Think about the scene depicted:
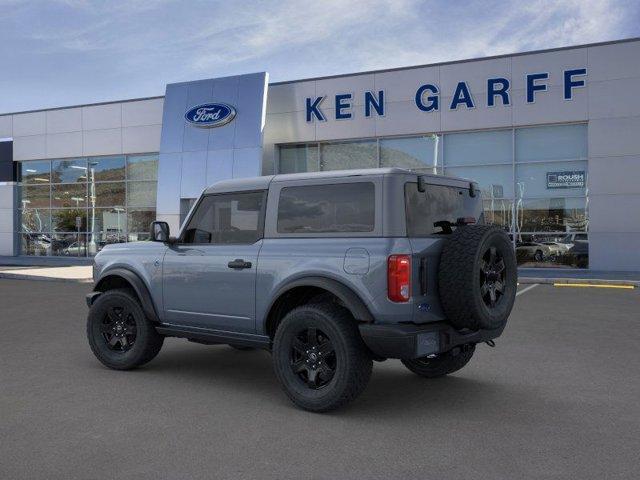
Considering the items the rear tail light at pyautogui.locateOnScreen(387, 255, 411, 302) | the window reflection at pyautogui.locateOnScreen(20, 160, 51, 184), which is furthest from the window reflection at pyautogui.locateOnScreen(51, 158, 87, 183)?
the rear tail light at pyautogui.locateOnScreen(387, 255, 411, 302)

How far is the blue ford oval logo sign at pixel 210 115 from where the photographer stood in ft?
76.6

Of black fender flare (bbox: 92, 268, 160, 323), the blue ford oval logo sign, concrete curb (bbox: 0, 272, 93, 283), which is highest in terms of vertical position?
the blue ford oval logo sign

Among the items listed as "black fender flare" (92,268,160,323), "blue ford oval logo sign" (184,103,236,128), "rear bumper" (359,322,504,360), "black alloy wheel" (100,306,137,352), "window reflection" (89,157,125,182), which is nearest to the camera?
"rear bumper" (359,322,504,360)

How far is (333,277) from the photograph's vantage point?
16.6ft

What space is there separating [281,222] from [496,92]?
55.0 feet

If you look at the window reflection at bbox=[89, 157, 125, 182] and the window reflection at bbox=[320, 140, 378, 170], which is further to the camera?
the window reflection at bbox=[89, 157, 125, 182]

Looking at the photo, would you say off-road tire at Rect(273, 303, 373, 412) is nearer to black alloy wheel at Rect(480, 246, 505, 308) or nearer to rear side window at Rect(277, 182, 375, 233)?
rear side window at Rect(277, 182, 375, 233)

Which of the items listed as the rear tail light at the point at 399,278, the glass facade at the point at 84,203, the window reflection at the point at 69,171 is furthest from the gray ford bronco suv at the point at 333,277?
the window reflection at the point at 69,171

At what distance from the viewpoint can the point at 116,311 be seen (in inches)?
268

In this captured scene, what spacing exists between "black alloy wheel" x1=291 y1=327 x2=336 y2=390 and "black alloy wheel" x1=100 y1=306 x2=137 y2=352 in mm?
2252

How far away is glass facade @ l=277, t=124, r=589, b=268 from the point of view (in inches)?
790

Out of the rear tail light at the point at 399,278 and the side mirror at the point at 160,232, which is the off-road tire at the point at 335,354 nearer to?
the rear tail light at the point at 399,278

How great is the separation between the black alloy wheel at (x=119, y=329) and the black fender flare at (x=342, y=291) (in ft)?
7.31

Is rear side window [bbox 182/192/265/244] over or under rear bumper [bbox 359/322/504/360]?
over
